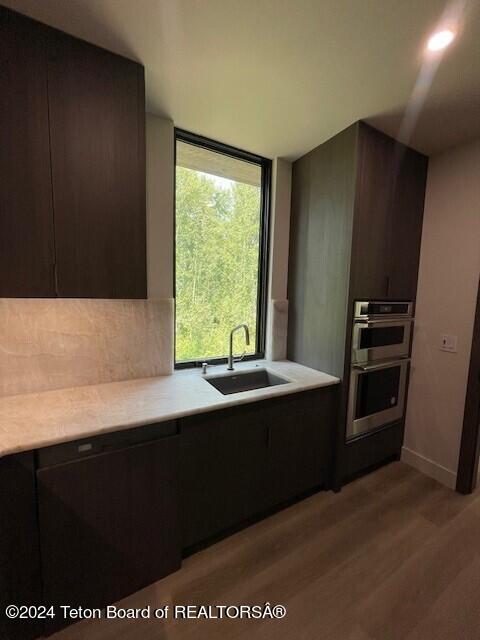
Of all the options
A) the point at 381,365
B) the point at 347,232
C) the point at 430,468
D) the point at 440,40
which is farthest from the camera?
the point at 430,468

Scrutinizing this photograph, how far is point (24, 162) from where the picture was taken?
111 centimetres

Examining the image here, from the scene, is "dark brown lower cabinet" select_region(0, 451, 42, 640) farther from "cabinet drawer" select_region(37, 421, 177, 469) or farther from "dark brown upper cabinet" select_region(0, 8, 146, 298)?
"dark brown upper cabinet" select_region(0, 8, 146, 298)

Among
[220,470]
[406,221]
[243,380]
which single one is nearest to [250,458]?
[220,470]

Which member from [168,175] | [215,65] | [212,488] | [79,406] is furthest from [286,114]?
[212,488]

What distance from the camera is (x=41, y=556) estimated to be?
1077 mm

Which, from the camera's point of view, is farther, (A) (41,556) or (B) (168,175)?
(B) (168,175)

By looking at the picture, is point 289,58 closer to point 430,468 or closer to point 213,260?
point 213,260

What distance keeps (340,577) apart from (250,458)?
0.71m

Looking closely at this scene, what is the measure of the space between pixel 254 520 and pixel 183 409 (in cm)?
99

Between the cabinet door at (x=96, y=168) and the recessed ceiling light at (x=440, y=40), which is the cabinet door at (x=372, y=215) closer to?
the recessed ceiling light at (x=440, y=40)

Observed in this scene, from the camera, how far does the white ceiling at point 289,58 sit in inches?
40.9

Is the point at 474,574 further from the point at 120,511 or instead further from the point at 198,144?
the point at 198,144

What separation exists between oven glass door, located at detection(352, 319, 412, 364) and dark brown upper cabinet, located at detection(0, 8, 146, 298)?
1457 mm

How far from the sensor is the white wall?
6.37ft
